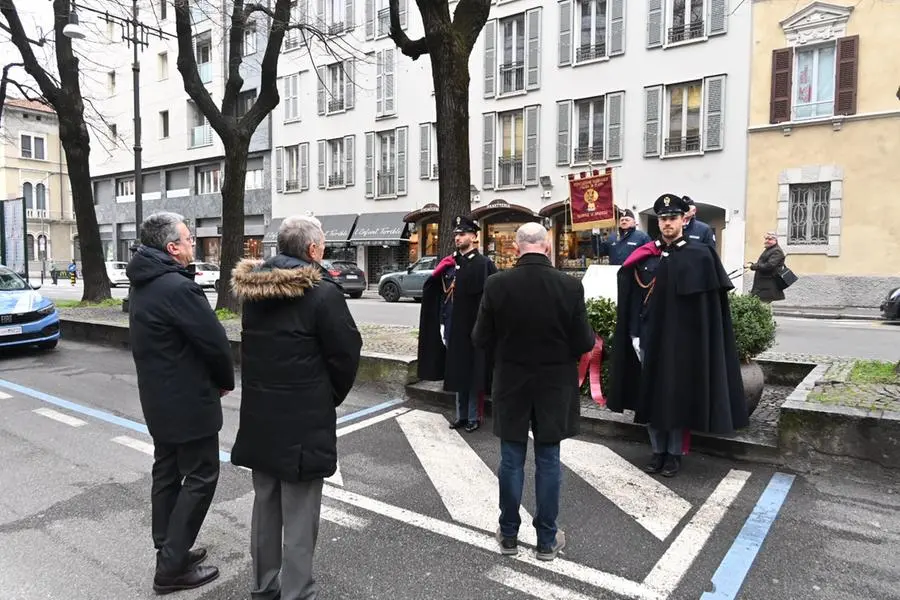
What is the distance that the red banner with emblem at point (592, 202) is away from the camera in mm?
8727

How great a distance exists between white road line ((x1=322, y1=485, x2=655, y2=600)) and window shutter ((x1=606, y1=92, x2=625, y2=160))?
1977cm

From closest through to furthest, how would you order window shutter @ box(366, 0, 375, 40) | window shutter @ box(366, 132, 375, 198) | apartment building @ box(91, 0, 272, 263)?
window shutter @ box(366, 0, 375, 40), window shutter @ box(366, 132, 375, 198), apartment building @ box(91, 0, 272, 263)

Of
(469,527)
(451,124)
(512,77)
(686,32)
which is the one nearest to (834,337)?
(451,124)

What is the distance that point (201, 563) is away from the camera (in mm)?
3340

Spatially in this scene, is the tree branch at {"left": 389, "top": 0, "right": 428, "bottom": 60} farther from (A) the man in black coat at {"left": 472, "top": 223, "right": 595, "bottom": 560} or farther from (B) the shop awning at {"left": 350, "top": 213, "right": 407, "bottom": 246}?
(B) the shop awning at {"left": 350, "top": 213, "right": 407, "bottom": 246}

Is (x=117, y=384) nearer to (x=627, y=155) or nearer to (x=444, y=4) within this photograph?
(x=444, y=4)

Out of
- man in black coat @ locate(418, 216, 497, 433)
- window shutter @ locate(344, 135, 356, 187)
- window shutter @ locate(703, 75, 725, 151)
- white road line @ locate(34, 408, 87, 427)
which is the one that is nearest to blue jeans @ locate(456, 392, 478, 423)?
man in black coat @ locate(418, 216, 497, 433)

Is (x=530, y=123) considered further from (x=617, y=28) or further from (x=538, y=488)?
(x=538, y=488)

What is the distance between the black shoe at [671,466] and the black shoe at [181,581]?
3.10m

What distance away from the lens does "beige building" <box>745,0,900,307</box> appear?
17.8 metres

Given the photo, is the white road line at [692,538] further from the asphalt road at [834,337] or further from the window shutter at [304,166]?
the window shutter at [304,166]

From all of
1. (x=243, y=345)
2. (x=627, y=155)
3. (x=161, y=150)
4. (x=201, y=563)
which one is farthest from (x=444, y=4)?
(x=161, y=150)

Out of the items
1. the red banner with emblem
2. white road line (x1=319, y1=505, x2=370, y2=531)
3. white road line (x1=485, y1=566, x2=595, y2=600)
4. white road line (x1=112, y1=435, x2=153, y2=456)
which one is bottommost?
white road line (x1=112, y1=435, x2=153, y2=456)

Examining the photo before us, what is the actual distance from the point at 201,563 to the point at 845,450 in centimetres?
418
